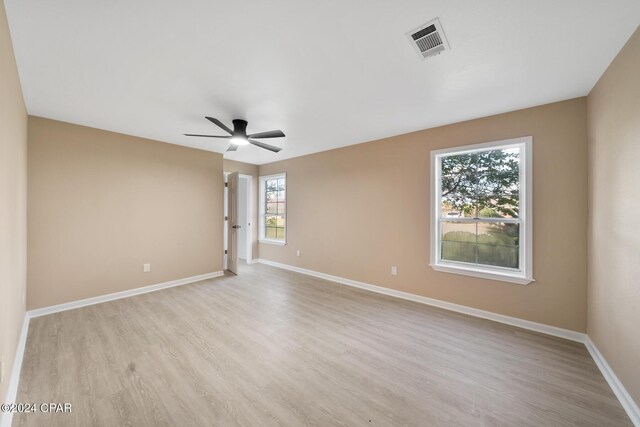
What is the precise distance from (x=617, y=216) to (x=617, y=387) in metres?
1.26

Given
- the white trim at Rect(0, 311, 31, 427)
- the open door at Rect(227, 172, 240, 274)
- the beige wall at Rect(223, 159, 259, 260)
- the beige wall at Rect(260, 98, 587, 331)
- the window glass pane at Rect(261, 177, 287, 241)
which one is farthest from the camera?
the beige wall at Rect(223, 159, 259, 260)

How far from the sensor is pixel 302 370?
2.04 metres

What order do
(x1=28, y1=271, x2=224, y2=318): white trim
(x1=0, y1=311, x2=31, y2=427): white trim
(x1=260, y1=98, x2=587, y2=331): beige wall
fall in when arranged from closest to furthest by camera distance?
(x1=0, y1=311, x2=31, y2=427): white trim
(x1=260, y1=98, x2=587, y2=331): beige wall
(x1=28, y1=271, x2=224, y2=318): white trim

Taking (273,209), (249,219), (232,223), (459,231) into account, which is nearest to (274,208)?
(273,209)

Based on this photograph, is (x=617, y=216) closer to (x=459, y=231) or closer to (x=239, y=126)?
(x=459, y=231)

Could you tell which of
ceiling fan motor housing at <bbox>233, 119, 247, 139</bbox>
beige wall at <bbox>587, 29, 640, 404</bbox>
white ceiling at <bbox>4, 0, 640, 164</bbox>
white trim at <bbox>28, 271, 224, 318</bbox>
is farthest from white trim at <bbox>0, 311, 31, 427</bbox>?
beige wall at <bbox>587, 29, 640, 404</bbox>

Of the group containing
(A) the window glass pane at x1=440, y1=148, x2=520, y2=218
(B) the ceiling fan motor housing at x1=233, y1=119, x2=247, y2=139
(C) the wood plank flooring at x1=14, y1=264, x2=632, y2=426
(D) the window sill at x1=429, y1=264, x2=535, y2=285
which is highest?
(B) the ceiling fan motor housing at x1=233, y1=119, x2=247, y2=139

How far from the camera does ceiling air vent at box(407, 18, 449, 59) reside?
1.59 meters

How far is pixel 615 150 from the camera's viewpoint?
6.34 ft

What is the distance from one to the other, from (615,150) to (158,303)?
16.9ft

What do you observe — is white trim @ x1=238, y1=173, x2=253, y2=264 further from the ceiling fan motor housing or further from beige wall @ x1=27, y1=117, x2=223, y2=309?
the ceiling fan motor housing

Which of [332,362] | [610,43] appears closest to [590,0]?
[610,43]

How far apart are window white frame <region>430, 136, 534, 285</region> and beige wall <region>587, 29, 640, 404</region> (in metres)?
0.47

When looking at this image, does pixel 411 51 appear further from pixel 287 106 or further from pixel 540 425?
pixel 540 425
